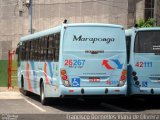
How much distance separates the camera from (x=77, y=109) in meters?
18.6

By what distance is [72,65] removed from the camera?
57.9 ft

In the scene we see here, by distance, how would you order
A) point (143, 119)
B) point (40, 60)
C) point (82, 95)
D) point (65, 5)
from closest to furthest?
1. point (143, 119)
2. point (82, 95)
3. point (40, 60)
4. point (65, 5)

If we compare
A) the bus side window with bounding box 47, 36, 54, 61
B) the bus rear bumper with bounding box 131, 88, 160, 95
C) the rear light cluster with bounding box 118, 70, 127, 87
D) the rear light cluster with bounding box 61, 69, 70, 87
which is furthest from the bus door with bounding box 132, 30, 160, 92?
the bus side window with bounding box 47, 36, 54, 61

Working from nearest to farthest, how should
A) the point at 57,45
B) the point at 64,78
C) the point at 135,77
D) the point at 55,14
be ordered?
the point at 64,78
the point at 57,45
the point at 135,77
the point at 55,14

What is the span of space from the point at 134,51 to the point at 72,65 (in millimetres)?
2581

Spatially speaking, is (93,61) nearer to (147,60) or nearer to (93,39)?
(93,39)

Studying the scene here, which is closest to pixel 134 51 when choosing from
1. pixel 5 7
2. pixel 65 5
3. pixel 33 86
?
pixel 33 86

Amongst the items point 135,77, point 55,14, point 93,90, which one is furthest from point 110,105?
point 55,14

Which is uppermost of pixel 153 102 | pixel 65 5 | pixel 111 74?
pixel 65 5

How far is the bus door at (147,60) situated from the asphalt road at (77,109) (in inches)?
41.2

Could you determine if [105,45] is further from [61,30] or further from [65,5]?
[65,5]

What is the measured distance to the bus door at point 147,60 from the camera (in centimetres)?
1873

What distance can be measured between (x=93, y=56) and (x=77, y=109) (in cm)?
211

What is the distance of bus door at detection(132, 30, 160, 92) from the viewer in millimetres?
18734
